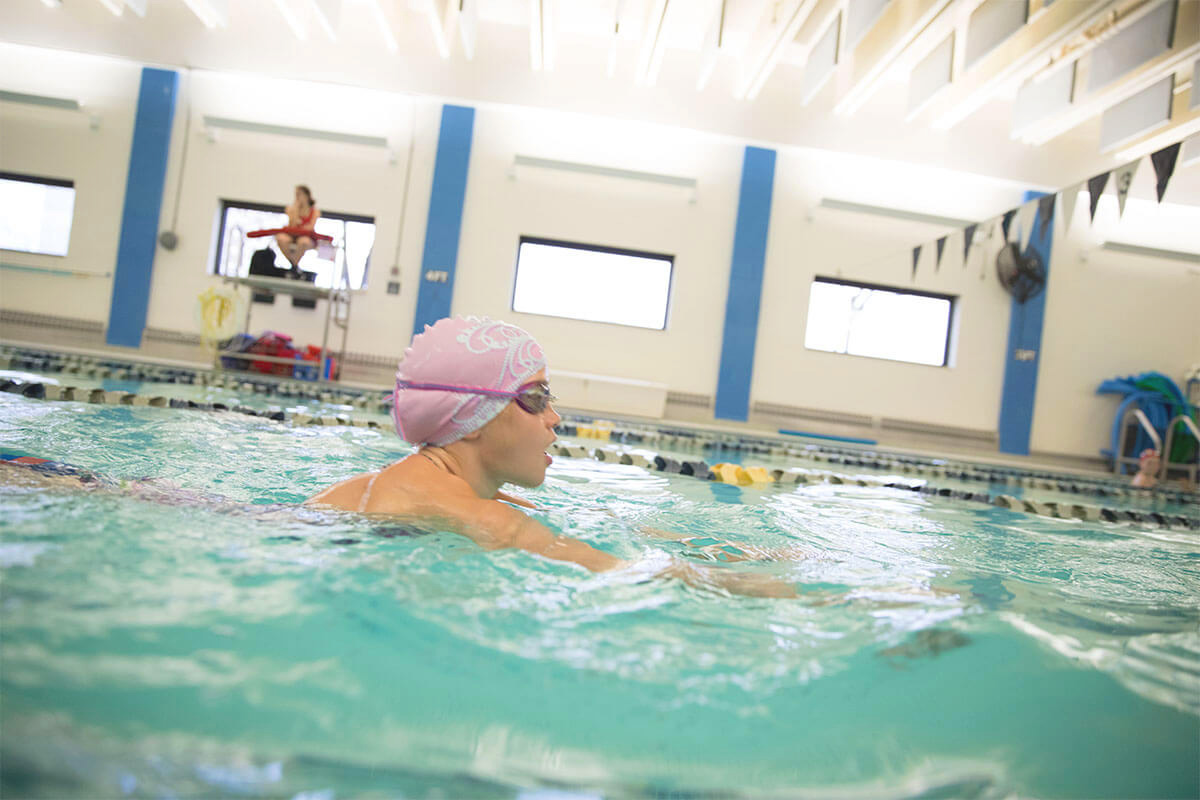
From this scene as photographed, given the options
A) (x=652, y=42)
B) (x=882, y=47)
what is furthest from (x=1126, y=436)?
(x=652, y=42)

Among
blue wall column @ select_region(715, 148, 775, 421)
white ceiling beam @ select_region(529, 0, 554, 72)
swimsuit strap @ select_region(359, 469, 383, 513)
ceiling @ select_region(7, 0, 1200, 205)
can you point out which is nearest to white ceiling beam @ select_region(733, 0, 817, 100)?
ceiling @ select_region(7, 0, 1200, 205)

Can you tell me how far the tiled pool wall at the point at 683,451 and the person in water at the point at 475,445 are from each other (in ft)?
8.70

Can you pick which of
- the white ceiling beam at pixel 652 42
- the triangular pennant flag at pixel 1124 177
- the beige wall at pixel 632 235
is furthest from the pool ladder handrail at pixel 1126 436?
the white ceiling beam at pixel 652 42

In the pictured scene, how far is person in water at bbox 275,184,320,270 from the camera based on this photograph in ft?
30.2

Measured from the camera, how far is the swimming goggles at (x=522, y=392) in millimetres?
1899

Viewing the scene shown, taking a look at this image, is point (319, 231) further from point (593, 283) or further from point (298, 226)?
point (593, 283)

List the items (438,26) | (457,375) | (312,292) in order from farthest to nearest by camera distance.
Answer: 1. (312,292)
2. (438,26)
3. (457,375)

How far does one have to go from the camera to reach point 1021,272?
1089 centimetres

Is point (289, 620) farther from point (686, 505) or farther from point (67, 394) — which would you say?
point (67, 394)

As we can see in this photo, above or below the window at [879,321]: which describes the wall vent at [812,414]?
below

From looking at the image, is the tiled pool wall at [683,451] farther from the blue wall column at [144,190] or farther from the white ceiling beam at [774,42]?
the white ceiling beam at [774,42]

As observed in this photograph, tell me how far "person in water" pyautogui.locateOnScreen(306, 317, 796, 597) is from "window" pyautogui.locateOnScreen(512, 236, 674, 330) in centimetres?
908

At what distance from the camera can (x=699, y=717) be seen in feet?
3.50

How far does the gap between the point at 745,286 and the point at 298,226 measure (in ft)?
20.3
